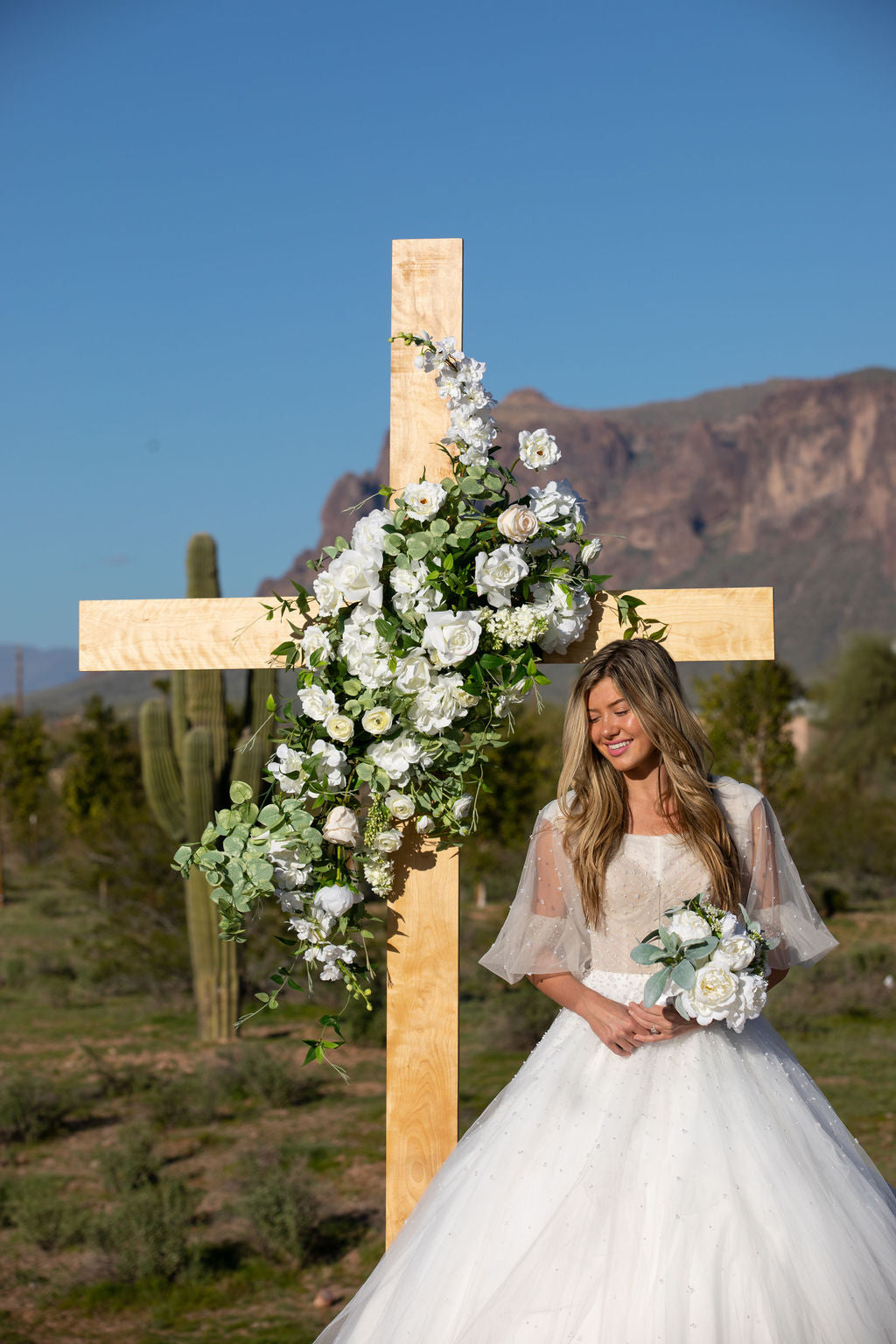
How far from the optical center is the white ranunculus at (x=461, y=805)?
2.93m

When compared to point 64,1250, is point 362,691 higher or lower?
higher

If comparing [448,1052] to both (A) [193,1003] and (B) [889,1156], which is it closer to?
(B) [889,1156]

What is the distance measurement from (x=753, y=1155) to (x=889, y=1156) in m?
5.66

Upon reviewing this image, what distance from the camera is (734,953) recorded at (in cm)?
249

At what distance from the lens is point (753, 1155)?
2.54 m

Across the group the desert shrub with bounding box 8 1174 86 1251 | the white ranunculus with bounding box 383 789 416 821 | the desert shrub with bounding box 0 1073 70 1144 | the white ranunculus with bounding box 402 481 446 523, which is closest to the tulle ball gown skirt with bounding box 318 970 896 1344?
the white ranunculus with bounding box 383 789 416 821

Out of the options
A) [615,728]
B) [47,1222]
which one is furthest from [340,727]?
[47,1222]

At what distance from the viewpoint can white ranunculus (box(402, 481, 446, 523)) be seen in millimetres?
2850

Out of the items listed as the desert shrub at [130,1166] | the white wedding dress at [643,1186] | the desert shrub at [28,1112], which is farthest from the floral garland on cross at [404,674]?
the desert shrub at [28,1112]

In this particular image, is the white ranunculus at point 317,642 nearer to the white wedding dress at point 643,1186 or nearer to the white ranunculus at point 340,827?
the white ranunculus at point 340,827

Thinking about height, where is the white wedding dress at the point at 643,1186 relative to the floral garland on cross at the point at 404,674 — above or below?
below

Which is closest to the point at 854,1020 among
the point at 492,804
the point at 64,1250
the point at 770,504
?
the point at 492,804

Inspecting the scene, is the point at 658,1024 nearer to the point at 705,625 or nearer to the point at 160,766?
the point at 705,625

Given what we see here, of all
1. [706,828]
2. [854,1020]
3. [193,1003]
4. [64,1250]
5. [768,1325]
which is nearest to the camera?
[768,1325]
